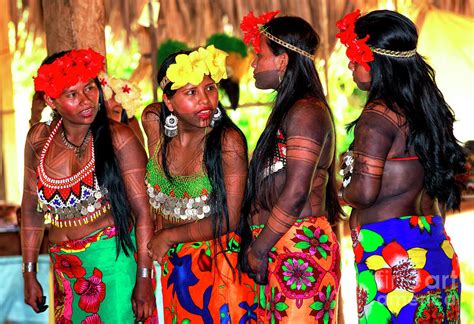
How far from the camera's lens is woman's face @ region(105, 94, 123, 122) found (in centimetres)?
500

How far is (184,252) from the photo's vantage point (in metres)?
3.59

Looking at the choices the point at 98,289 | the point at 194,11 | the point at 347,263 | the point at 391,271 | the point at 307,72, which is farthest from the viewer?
the point at 194,11

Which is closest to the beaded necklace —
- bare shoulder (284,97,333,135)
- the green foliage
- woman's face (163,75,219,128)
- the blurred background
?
woman's face (163,75,219,128)

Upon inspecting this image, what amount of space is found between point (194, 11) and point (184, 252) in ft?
16.1

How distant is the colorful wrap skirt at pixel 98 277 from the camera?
3.83 metres

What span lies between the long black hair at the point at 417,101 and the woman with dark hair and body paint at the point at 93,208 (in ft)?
3.95

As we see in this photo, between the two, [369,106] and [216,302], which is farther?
[216,302]

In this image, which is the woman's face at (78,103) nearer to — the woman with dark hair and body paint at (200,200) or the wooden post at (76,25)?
the woman with dark hair and body paint at (200,200)

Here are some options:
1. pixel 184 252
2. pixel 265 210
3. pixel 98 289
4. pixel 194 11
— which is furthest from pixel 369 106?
pixel 194 11

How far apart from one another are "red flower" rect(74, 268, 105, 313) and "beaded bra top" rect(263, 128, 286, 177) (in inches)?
39.3

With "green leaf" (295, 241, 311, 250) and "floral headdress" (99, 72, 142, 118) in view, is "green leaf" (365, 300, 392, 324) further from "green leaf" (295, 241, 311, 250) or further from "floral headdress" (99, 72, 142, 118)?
"floral headdress" (99, 72, 142, 118)

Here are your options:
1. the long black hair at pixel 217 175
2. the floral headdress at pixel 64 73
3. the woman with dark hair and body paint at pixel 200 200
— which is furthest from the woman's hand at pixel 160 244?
the floral headdress at pixel 64 73

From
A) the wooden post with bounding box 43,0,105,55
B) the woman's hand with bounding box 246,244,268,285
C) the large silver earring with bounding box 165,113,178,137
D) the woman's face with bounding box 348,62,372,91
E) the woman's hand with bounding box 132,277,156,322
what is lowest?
the woman's hand with bounding box 132,277,156,322

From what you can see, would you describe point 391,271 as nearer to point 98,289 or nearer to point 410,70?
point 410,70
